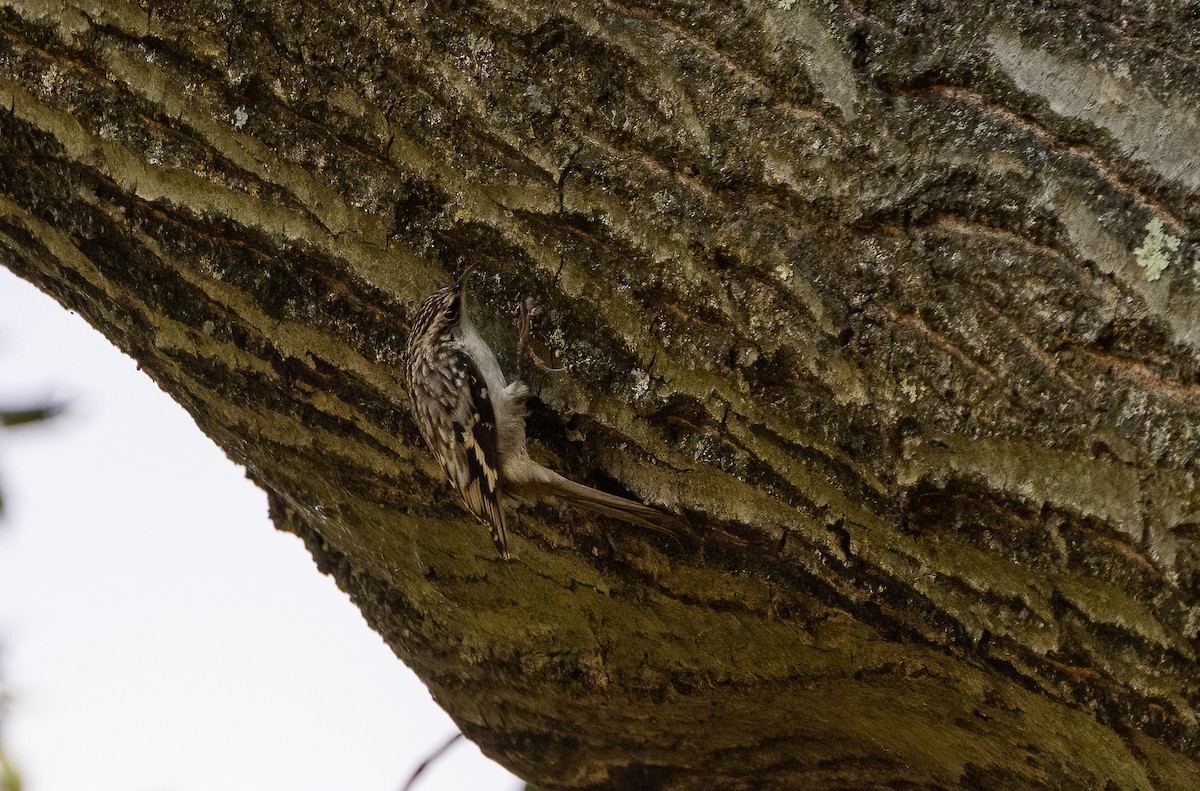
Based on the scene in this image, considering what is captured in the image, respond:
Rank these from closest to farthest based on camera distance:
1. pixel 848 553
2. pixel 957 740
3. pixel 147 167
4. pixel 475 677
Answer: pixel 848 553
pixel 957 740
pixel 147 167
pixel 475 677

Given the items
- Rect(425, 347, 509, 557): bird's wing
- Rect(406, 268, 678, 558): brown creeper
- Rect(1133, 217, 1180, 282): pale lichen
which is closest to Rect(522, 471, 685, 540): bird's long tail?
Rect(406, 268, 678, 558): brown creeper

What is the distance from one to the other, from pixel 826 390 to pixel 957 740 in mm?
672

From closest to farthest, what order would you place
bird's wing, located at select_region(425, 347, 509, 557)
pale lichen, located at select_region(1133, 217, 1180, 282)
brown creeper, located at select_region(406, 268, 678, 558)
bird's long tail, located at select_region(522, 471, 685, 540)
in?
1. pale lichen, located at select_region(1133, 217, 1180, 282)
2. bird's long tail, located at select_region(522, 471, 685, 540)
3. brown creeper, located at select_region(406, 268, 678, 558)
4. bird's wing, located at select_region(425, 347, 509, 557)

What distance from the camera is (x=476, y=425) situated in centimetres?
255

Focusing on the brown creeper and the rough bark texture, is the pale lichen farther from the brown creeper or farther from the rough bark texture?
the brown creeper

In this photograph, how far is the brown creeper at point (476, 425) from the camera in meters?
2.05

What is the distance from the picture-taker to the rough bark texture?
5.11 ft

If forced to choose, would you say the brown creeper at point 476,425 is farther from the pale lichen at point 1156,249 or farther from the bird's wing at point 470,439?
the pale lichen at point 1156,249

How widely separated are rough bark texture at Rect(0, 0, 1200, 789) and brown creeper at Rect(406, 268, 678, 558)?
5cm

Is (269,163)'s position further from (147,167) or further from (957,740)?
(957,740)

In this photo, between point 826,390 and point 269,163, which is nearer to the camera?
point 826,390

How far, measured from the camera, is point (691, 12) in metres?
1.75

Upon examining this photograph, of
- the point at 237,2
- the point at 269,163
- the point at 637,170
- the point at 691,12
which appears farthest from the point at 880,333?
the point at 237,2

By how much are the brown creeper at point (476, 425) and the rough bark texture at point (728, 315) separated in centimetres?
5
